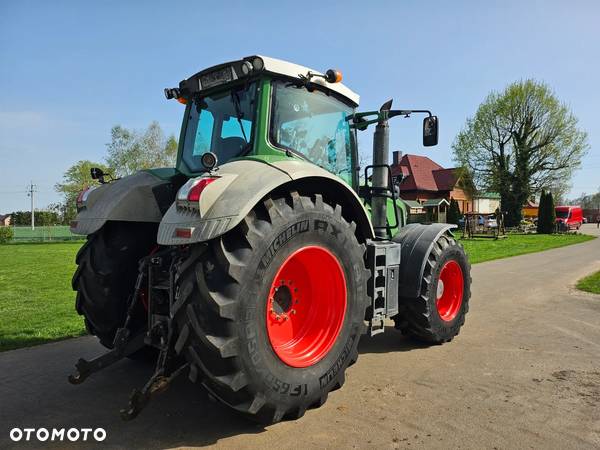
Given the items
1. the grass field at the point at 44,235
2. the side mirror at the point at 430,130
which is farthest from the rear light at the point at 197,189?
the grass field at the point at 44,235

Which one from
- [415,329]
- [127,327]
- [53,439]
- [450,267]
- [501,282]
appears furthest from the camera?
[501,282]

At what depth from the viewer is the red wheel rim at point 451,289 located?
528 cm

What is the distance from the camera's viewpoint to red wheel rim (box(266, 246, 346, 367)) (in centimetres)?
337

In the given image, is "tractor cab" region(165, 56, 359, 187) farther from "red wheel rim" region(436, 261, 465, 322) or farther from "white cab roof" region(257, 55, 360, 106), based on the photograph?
"red wheel rim" region(436, 261, 465, 322)

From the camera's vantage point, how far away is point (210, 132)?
4227 mm

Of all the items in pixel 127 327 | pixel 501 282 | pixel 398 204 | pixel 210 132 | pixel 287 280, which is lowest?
pixel 501 282

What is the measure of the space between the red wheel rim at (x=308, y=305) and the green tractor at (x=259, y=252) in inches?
0.4

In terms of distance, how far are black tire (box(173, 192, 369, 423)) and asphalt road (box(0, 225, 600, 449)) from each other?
278 mm

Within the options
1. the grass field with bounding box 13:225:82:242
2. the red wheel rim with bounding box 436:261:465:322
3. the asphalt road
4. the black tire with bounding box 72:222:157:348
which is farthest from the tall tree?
the black tire with bounding box 72:222:157:348

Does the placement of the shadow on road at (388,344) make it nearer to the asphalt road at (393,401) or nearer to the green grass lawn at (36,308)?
the asphalt road at (393,401)

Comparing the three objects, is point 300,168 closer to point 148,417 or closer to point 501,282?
point 148,417

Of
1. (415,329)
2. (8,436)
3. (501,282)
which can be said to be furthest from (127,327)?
(501,282)

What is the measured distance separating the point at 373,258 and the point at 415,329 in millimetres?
1234

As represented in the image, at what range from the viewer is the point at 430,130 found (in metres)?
4.88
